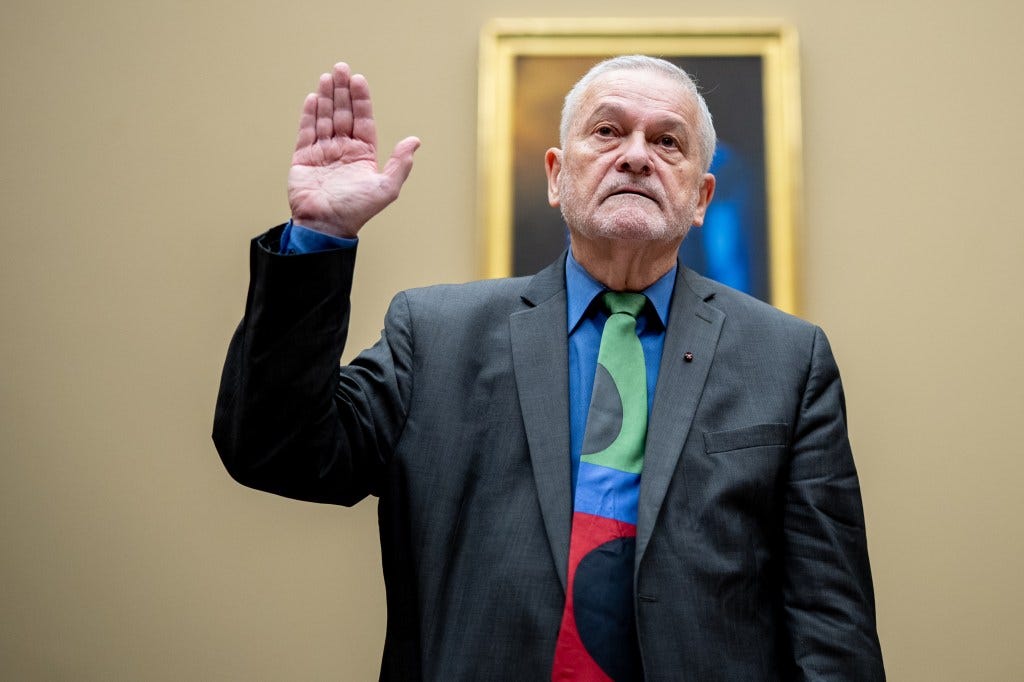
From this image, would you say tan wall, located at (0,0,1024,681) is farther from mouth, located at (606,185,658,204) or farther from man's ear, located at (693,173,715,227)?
mouth, located at (606,185,658,204)

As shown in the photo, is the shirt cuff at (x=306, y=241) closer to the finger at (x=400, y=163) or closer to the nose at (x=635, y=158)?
the finger at (x=400, y=163)

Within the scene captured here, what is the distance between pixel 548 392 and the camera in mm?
1687

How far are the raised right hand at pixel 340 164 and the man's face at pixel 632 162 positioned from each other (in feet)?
1.48

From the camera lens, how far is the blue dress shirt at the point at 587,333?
5.60ft

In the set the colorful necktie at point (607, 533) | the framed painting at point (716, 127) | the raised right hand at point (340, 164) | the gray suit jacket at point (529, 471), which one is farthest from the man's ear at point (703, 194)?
the raised right hand at point (340, 164)

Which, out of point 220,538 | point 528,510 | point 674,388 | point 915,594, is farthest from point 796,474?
point 220,538

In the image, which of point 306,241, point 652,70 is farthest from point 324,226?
point 652,70

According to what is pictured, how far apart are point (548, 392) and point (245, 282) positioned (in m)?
1.47

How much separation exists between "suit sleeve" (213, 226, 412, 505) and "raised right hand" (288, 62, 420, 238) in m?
0.06

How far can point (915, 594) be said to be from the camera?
104 inches

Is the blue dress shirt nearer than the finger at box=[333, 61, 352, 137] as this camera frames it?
No

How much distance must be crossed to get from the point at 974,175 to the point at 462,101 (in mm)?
1566

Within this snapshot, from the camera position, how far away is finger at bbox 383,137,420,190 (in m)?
1.56

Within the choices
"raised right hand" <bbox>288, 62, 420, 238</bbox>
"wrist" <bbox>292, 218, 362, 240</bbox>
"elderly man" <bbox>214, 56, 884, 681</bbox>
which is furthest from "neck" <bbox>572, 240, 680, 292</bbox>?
"wrist" <bbox>292, 218, 362, 240</bbox>
